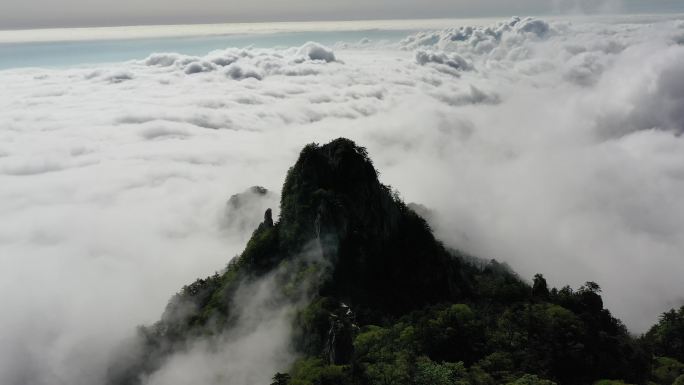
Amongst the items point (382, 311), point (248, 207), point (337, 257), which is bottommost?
point (382, 311)

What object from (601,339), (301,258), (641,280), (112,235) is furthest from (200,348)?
(641,280)

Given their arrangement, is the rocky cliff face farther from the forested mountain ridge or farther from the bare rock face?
the bare rock face

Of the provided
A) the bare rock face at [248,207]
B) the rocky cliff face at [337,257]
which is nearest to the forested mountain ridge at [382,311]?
the rocky cliff face at [337,257]

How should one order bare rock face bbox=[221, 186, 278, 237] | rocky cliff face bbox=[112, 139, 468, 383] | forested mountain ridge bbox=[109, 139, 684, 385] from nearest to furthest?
forested mountain ridge bbox=[109, 139, 684, 385] → rocky cliff face bbox=[112, 139, 468, 383] → bare rock face bbox=[221, 186, 278, 237]

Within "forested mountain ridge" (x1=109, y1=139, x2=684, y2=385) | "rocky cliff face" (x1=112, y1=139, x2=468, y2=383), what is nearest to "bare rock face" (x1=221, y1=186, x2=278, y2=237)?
"forested mountain ridge" (x1=109, y1=139, x2=684, y2=385)

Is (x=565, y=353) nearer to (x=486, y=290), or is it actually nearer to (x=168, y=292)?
(x=486, y=290)

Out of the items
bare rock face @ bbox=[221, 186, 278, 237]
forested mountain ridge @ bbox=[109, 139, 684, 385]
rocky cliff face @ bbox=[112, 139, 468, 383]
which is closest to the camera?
forested mountain ridge @ bbox=[109, 139, 684, 385]

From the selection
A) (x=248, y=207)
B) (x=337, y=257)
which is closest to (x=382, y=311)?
(x=337, y=257)

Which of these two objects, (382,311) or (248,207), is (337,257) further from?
(248,207)

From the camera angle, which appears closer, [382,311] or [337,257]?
[382,311]
